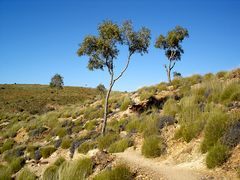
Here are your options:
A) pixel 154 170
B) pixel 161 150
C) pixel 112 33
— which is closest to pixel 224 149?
pixel 154 170

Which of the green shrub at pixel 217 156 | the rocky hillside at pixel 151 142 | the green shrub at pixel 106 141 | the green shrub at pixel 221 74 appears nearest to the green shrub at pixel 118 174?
the rocky hillside at pixel 151 142

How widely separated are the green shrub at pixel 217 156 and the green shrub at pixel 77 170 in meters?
4.15

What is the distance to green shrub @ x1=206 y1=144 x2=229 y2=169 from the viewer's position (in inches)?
326

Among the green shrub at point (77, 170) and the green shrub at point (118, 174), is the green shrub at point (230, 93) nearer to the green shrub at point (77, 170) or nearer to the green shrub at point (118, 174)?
the green shrub at point (118, 174)

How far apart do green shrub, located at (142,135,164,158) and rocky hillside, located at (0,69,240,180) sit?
0.14 feet

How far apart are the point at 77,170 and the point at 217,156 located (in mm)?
4765

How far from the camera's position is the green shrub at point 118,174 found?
8.35 metres

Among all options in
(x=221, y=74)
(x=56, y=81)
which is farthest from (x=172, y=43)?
(x=56, y=81)

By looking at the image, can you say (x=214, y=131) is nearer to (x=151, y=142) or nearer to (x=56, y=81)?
(x=151, y=142)

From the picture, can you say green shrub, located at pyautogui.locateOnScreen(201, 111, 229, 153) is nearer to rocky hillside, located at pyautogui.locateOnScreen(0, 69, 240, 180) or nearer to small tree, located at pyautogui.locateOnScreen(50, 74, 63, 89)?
rocky hillside, located at pyautogui.locateOnScreen(0, 69, 240, 180)

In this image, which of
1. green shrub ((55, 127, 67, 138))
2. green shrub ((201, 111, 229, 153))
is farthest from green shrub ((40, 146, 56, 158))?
green shrub ((201, 111, 229, 153))

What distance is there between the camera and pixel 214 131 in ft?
31.9

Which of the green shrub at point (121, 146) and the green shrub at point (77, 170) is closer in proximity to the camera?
the green shrub at point (77, 170)

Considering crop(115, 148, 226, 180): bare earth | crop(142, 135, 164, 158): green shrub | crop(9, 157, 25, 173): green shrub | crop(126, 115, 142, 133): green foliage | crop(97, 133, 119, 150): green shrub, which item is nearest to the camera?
crop(115, 148, 226, 180): bare earth
